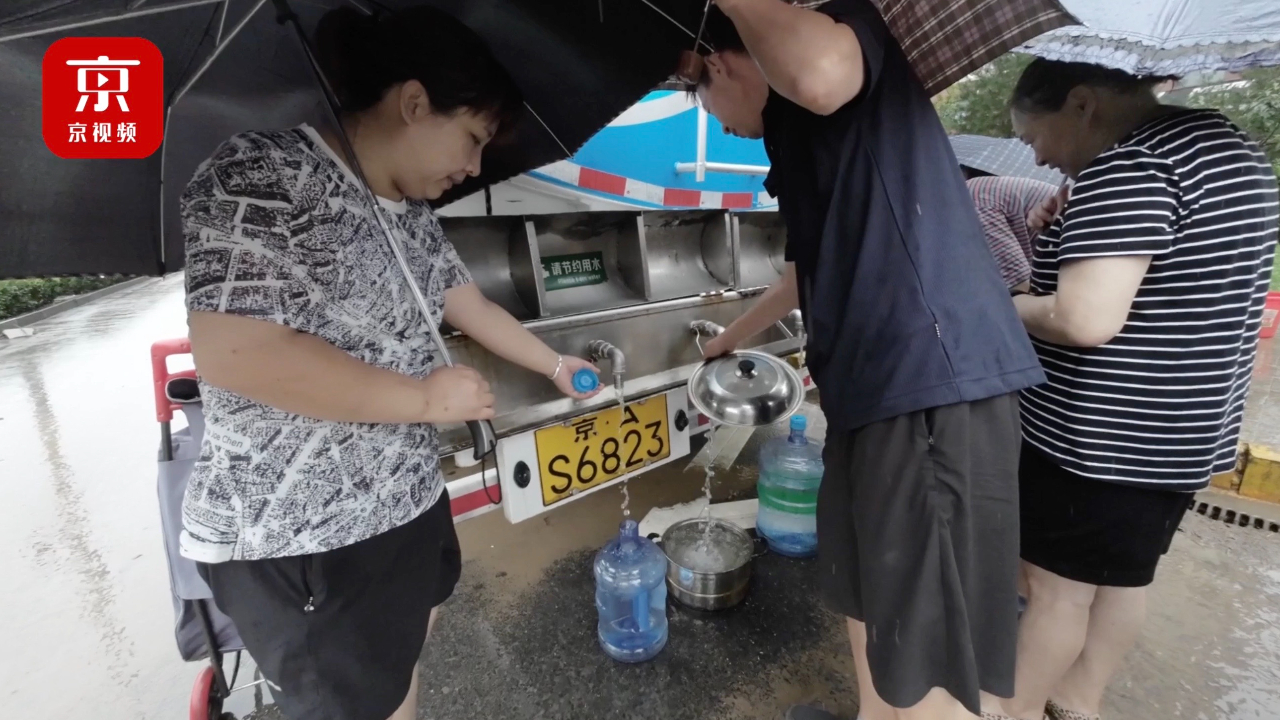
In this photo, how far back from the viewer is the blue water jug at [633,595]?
2064 millimetres

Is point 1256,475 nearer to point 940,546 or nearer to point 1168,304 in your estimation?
point 1168,304

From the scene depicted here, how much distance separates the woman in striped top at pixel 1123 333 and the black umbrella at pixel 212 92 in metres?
0.98

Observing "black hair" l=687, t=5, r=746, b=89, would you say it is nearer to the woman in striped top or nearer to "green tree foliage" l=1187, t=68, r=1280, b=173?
the woman in striped top

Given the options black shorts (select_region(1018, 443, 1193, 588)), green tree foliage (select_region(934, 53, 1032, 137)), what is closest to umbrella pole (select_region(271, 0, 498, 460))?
black shorts (select_region(1018, 443, 1193, 588))

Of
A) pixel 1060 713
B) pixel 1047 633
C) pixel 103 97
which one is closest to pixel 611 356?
pixel 103 97

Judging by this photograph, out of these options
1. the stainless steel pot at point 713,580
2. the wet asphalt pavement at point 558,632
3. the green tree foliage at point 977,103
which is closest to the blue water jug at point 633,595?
the wet asphalt pavement at point 558,632

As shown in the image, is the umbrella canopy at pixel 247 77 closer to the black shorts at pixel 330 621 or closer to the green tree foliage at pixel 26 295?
the black shorts at pixel 330 621

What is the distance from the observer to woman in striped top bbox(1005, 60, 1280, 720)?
116 cm

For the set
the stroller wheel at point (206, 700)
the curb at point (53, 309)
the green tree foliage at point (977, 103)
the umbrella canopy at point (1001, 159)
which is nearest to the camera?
the stroller wheel at point (206, 700)

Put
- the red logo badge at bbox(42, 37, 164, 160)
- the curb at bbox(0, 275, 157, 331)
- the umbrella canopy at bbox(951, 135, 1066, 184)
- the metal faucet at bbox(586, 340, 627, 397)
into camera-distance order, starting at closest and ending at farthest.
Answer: the red logo badge at bbox(42, 37, 164, 160), the metal faucet at bbox(586, 340, 627, 397), the umbrella canopy at bbox(951, 135, 1066, 184), the curb at bbox(0, 275, 157, 331)

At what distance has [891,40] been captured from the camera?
1017 mm

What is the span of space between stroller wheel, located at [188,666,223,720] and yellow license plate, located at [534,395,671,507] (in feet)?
3.78

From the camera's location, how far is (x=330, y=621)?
1.11 metres

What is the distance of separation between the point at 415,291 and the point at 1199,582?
345 cm
